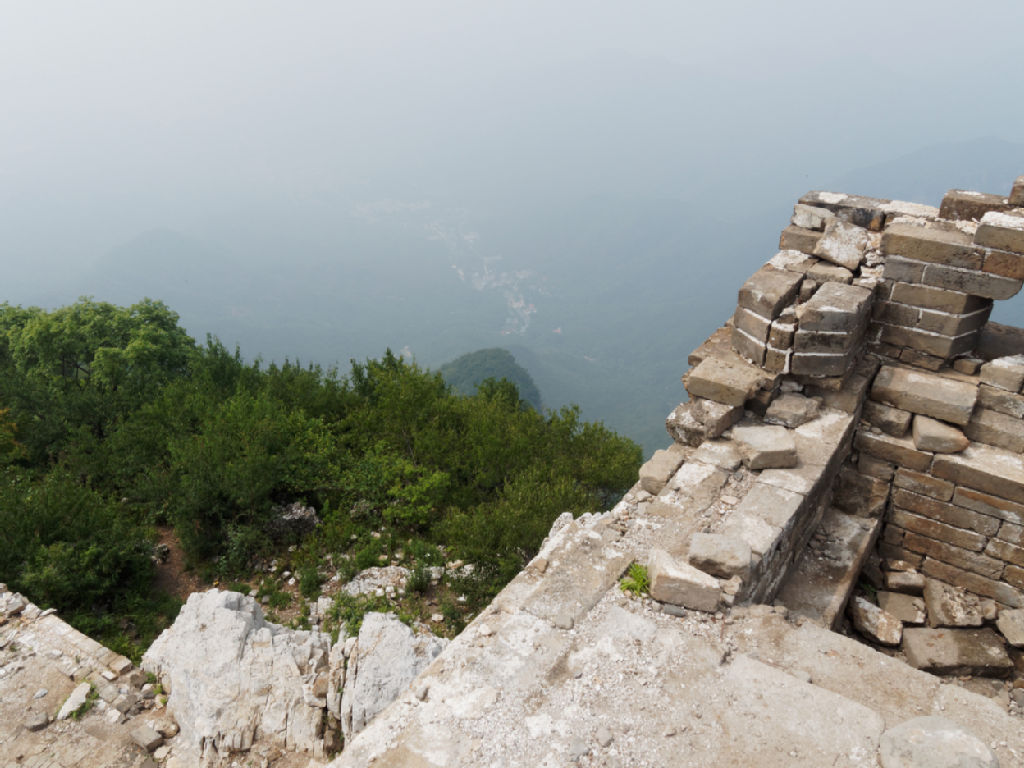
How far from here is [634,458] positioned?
15680mm

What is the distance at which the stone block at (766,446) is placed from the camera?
19.6 feet

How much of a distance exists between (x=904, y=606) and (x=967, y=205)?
181 inches

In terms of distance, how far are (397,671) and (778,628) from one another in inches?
118

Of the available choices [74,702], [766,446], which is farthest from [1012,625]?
[74,702]

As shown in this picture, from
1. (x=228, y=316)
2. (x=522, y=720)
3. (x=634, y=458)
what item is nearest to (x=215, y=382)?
(x=634, y=458)

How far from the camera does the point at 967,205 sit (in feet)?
24.4

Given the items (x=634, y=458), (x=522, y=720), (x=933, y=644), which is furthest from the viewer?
(x=634, y=458)

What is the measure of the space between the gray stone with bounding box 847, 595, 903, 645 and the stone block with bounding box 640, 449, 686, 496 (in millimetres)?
2326

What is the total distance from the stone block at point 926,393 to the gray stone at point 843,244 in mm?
1320

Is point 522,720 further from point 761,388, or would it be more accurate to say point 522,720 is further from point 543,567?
point 761,388

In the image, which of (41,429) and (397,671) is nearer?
(397,671)

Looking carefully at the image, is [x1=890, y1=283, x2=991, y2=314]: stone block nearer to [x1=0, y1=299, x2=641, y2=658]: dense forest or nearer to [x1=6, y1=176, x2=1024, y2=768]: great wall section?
[x1=6, y1=176, x2=1024, y2=768]: great wall section

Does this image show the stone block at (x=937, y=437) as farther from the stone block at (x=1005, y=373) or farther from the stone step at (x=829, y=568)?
the stone step at (x=829, y=568)

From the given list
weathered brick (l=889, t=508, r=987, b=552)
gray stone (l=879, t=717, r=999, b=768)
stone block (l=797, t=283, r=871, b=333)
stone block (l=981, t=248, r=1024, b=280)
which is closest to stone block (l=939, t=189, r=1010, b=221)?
stone block (l=981, t=248, r=1024, b=280)
